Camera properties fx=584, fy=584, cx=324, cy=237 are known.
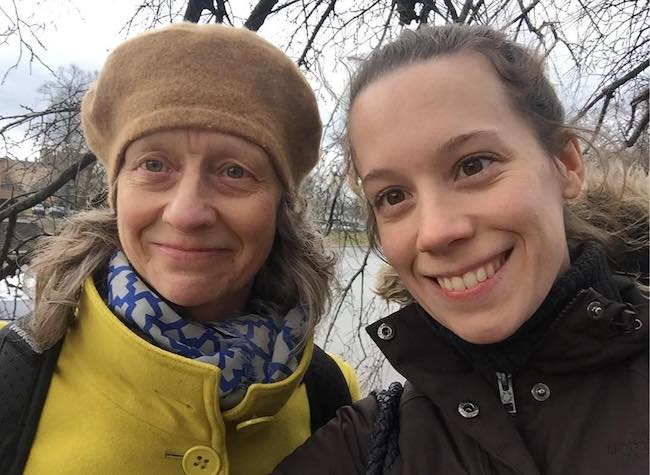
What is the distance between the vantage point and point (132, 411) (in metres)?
1.47

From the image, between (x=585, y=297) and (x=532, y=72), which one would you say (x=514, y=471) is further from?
(x=532, y=72)

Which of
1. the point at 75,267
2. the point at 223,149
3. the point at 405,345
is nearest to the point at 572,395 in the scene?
the point at 405,345

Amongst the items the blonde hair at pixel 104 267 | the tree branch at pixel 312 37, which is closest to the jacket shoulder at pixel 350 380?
the blonde hair at pixel 104 267

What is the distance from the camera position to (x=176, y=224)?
4.81ft

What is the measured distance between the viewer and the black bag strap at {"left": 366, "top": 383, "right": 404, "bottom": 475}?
127cm

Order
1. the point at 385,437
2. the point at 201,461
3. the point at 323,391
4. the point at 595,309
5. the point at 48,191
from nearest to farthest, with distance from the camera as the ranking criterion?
the point at 595,309 < the point at 385,437 < the point at 201,461 < the point at 323,391 < the point at 48,191

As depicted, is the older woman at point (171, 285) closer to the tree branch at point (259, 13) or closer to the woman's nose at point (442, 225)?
the woman's nose at point (442, 225)

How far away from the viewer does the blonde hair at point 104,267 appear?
152 cm

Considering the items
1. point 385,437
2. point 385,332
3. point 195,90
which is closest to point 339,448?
point 385,437

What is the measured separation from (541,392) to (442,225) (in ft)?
1.35

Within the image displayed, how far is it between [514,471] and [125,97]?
4.33 feet

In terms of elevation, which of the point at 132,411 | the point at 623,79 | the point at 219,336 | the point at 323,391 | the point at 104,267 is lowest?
the point at 132,411

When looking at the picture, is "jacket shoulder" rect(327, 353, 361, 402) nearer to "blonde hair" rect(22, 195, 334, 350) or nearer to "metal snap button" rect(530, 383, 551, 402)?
"blonde hair" rect(22, 195, 334, 350)

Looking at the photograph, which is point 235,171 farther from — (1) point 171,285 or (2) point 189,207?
(1) point 171,285
